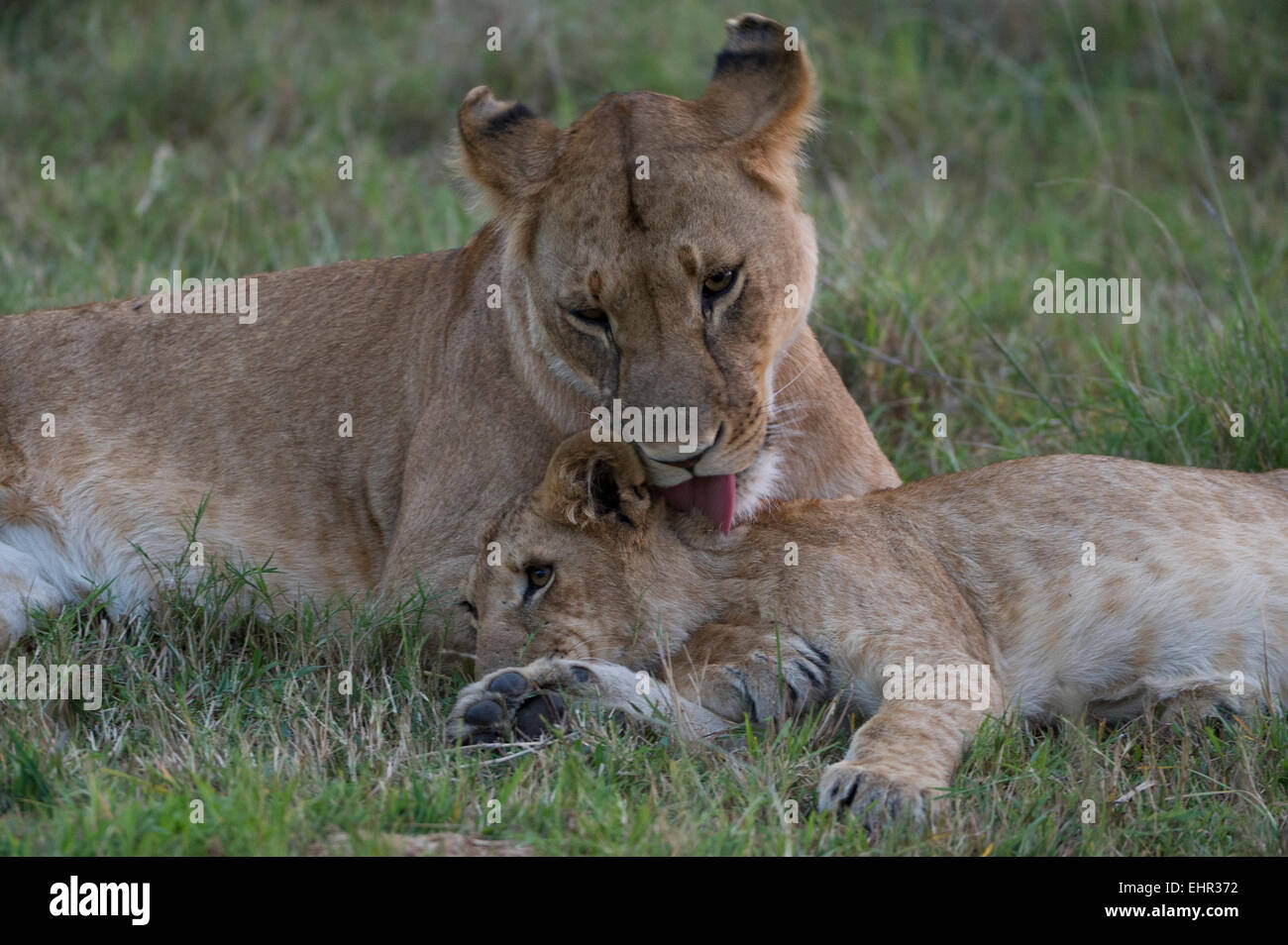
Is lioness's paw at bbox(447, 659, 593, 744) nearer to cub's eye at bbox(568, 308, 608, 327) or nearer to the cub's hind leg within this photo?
cub's eye at bbox(568, 308, 608, 327)

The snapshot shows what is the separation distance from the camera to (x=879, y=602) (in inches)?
152

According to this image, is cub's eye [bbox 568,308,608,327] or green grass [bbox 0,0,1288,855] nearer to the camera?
green grass [bbox 0,0,1288,855]

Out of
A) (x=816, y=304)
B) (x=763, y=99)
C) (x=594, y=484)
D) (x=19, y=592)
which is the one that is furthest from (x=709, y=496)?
(x=816, y=304)

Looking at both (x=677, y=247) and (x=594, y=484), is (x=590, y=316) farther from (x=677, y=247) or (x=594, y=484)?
(x=594, y=484)

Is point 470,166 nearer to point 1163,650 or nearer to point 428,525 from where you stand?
point 428,525

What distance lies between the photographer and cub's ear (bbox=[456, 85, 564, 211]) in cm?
404

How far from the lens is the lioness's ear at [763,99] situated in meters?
4.01

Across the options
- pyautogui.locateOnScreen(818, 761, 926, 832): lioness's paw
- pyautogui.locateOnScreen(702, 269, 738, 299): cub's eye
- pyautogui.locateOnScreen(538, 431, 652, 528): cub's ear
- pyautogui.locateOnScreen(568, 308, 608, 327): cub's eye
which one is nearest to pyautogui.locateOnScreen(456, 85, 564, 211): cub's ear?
pyautogui.locateOnScreen(568, 308, 608, 327): cub's eye

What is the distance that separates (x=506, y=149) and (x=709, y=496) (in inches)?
39.4

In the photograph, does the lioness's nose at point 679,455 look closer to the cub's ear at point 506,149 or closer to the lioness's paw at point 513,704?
the lioness's paw at point 513,704

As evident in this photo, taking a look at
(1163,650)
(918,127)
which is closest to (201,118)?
(918,127)

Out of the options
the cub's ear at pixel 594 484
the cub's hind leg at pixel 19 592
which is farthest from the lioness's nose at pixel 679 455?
the cub's hind leg at pixel 19 592

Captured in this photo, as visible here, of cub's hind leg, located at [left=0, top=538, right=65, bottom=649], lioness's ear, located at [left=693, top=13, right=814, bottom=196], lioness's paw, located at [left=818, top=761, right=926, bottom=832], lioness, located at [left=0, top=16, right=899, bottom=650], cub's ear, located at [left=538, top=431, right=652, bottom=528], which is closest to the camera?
lioness's paw, located at [left=818, top=761, right=926, bottom=832]

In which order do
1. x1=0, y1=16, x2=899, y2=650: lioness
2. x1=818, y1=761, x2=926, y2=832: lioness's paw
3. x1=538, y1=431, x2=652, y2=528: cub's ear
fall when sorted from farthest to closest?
x1=538, y1=431, x2=652, y2=528: cub's ear, x1=0, y1=16, x2=899, y2=650: lioness, x1=818, y1=761, x2=926, y2=832: lioness's paw
